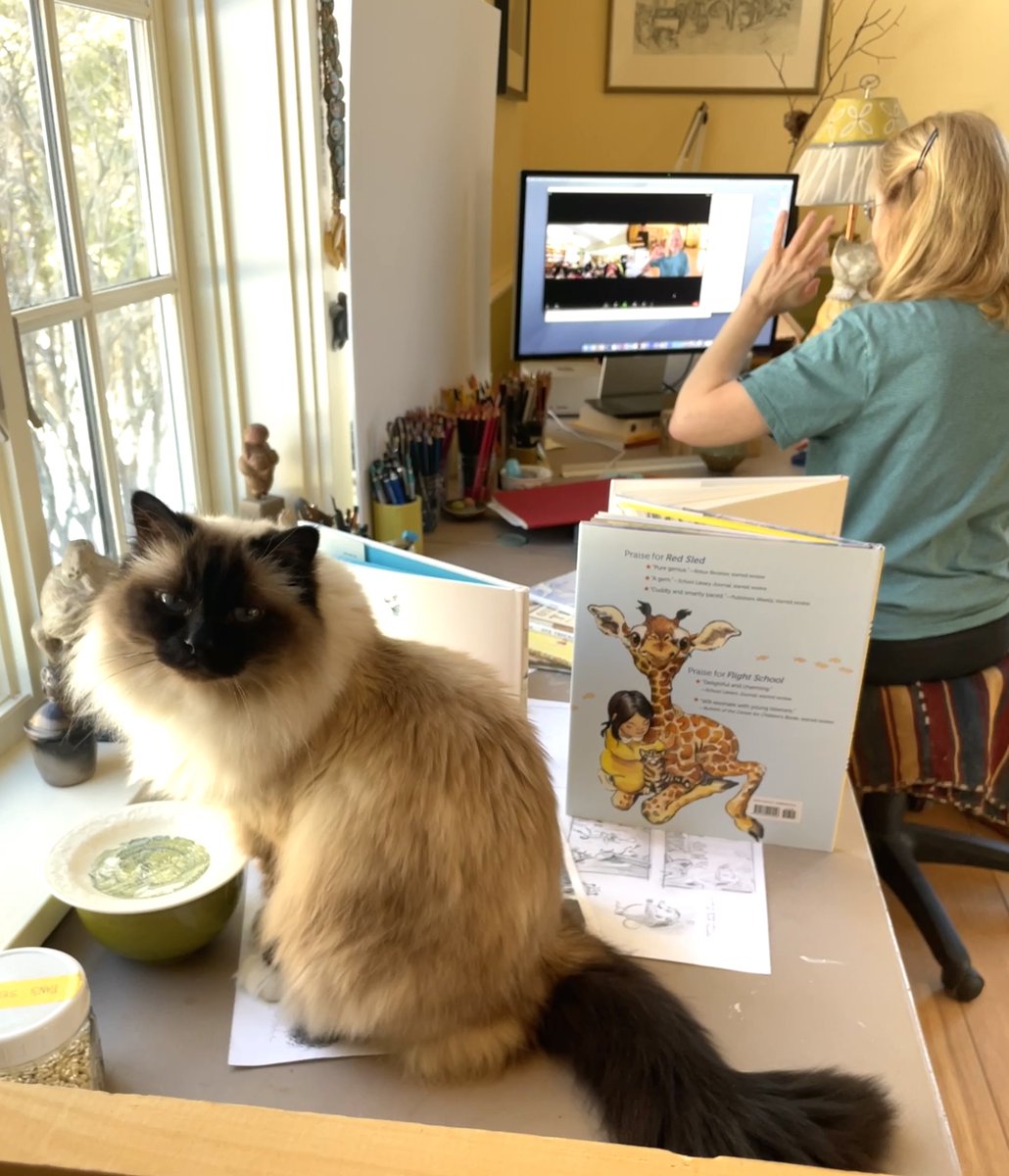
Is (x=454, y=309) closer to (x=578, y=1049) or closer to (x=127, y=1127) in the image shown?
(x=578, y=1049)

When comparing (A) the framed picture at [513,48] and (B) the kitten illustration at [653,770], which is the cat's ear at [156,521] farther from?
(A) the framed picture at [513,48]

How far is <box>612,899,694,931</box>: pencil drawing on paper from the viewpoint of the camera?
0.96m

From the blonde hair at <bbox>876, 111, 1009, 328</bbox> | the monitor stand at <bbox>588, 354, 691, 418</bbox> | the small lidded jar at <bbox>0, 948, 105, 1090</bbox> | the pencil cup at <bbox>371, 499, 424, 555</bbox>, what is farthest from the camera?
the monitor stand at <bbox>588, 354, 691, 418</bbox>

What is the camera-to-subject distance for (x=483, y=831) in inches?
33.1

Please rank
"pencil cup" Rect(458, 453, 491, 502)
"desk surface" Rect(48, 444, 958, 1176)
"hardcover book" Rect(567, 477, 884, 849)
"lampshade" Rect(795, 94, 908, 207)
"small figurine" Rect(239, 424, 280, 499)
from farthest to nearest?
"lampshade" Rect(795, 94, 908, 207), "pencil cup" Rect(458, 453, 491, 502), "small figurine" Rect(239, 424, 280, 499), "hardcover book" Rect(567, 477, 884, 849), "desk surface" Rect(48, 444, 958, 1176)

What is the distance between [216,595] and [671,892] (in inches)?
21.5

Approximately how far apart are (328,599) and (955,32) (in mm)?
3226

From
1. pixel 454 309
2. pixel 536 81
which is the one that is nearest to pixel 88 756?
pixel 454 309

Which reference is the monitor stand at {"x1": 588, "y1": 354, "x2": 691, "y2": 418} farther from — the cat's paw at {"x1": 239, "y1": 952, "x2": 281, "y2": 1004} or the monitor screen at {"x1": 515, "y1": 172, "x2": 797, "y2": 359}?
the cat's paw at {"x1": 239, "y1": 952, "x2": 281, "y2": 1004}

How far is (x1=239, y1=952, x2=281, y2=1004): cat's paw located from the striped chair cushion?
1.08 meters

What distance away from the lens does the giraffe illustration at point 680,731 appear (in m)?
1.02

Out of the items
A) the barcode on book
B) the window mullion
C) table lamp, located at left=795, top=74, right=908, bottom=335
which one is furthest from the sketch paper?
table lamp, located at left=795, top=74, right=908, bottom=335

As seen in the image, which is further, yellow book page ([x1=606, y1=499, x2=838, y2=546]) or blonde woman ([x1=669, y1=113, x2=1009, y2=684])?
blonde woman ([x1=669, y1=113, x2=1009, y2=684])

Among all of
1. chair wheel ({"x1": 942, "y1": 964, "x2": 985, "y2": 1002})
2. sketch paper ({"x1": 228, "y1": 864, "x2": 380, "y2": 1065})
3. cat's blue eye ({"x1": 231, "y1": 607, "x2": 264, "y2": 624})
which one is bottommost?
chair wheel ({"x1": 942, "y1": 964, "x2": 985, "y2": 1002})
